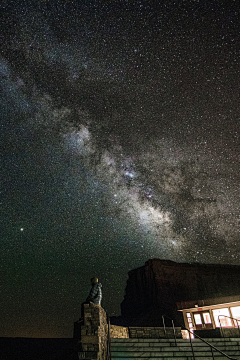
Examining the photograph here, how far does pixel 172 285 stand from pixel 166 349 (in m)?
58.6

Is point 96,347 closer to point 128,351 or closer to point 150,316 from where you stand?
point 128,351

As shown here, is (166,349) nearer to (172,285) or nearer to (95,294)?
(95,294)

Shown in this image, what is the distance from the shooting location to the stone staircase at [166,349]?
8320mm

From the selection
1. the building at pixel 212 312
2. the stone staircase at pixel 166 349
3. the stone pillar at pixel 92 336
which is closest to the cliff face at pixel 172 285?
the building at pixel 212 312

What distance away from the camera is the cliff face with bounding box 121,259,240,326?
2329 inches

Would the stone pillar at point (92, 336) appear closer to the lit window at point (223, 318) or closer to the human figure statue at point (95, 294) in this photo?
the human figure statue at point (95, 294)

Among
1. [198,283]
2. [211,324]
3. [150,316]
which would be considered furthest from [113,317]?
[211,324]

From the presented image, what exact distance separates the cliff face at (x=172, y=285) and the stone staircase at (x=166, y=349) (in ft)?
171

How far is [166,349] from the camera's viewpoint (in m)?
8.75

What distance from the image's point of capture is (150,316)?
51625 millimetres

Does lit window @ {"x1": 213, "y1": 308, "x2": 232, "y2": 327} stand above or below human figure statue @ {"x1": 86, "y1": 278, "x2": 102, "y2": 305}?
below

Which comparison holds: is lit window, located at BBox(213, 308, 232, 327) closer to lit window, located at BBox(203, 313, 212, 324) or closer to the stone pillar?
lit window, located at BBox(203, 313, 212, 324)

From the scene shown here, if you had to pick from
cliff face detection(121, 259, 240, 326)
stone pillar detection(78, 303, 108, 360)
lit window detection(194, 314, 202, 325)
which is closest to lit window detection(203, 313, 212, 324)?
lit window detection(194, 314, 202, 325)

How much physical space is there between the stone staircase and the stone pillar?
0.87 m
